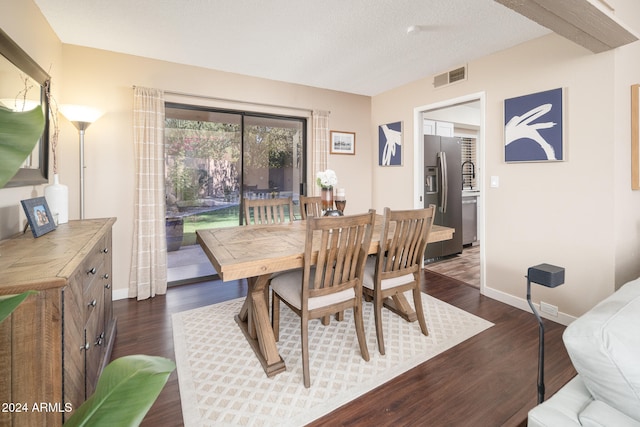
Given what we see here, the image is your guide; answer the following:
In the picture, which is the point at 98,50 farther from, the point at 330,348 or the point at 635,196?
the point at 635,196

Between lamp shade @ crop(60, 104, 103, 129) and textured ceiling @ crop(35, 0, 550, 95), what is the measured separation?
0.68 metres

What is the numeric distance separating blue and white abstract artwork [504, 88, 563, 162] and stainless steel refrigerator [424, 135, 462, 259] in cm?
136

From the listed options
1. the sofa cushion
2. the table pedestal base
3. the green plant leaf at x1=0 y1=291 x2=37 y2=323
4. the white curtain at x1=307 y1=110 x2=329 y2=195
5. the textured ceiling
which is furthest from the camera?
the white curtain at x1=307 y1=110 x2=329 y2=195

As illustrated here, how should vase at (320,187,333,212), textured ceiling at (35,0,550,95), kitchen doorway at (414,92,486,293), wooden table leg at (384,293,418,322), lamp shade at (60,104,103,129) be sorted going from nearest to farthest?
1. textured ceiling at (35,0,550,95)
2. lamp shade at (60,104,103,129)
3. wooden table leg at (384,293,418,322)
4. vase at (320,187,333,212)
5. kitchen doorway at (414,92,486,293)

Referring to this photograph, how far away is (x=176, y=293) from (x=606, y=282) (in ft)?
13.1

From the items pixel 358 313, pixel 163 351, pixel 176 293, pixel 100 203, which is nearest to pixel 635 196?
pixel 358 313

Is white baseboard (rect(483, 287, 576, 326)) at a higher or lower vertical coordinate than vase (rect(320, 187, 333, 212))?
lower

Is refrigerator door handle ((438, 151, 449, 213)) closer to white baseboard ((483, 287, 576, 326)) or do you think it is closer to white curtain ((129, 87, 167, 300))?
white baseboard ((483, 287, 576, 326))

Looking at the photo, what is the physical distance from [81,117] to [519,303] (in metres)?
4.38

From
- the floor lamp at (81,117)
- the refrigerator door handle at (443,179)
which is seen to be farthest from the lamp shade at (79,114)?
the refrigerator door handle at (443,179)

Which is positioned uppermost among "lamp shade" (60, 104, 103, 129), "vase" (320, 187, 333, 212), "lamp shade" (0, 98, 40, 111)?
"lamp shade" (60, 104, 103, 129)

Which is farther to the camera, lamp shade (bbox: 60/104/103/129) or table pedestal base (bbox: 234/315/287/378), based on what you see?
lamp shade (bbox: 60/104/103/129)

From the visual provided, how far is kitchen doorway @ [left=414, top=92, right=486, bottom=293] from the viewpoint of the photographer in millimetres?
3322

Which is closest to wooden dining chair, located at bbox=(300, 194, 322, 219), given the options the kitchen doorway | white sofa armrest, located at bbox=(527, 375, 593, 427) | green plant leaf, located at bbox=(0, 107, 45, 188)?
the kitchen doorway
